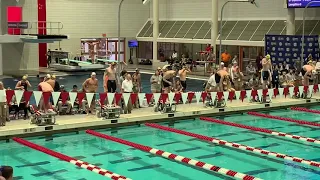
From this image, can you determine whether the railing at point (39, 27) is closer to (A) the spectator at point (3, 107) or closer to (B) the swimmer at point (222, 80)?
(B) the swimmer at point (222, 80)

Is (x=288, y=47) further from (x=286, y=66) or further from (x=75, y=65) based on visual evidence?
(x=75, y=65)

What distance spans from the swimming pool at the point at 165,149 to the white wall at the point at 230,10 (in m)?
14.2

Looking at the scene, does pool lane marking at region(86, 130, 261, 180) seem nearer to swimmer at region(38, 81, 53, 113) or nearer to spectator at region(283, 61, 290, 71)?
swimmer at region(38, 81, 53, 113)

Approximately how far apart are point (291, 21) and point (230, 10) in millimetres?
6385

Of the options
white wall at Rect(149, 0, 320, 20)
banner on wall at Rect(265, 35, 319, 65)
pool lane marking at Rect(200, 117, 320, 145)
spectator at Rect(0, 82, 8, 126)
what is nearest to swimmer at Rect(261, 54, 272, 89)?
pool lane marking at Rect(200, 117, 320, 145)

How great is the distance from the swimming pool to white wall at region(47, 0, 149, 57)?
19686 millimetres

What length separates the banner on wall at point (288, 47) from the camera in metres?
22.9

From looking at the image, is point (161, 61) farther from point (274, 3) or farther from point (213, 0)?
point (274, 3)

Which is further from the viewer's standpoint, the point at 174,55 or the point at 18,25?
the point at 174,55

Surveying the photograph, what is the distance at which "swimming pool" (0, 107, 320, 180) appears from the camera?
9.70 m

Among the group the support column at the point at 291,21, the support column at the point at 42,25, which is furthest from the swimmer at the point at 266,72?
the support column at the point at 42,25

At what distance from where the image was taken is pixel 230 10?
30875 mm

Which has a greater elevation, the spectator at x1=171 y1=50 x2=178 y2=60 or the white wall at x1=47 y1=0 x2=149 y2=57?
the white wall at x1=47 y1=0 x2=149 y2=57

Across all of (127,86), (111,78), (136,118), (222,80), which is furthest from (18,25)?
(136,118)
